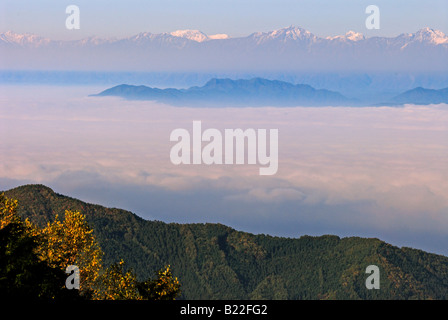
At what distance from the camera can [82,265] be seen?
67438 millimetres

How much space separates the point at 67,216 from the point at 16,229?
898 centimetres

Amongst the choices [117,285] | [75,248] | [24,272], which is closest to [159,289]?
[117,285]

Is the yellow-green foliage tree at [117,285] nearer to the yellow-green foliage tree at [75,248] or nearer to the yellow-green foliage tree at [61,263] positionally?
the yellow-green foliage tree at [61,263]

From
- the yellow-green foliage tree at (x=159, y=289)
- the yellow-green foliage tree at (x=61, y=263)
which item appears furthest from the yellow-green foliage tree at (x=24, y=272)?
the yellow-green foliage tree at (x=159, y=289)

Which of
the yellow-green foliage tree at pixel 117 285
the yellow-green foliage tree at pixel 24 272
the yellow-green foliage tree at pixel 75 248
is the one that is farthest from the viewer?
the yellow-green foliage tree at pixel 75 248

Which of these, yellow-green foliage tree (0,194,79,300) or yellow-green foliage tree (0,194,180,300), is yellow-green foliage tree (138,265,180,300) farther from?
yellow-green foliage tree (0,194,79,300)

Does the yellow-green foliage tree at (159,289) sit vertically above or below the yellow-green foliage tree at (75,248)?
below

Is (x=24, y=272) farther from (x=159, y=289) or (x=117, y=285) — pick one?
(x=159, y=289)
